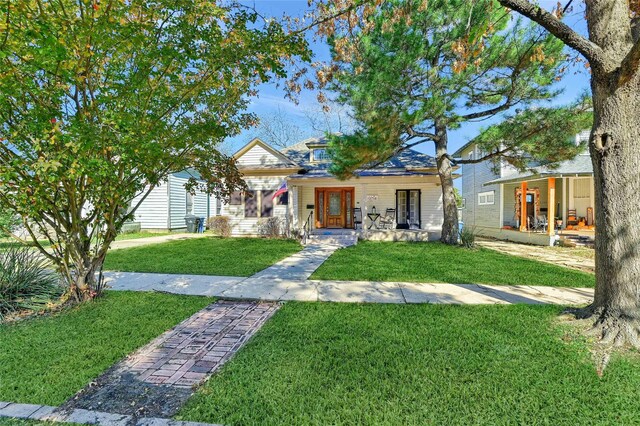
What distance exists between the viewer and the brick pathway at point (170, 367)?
8.20 feet

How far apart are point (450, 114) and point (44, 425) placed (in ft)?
36.4

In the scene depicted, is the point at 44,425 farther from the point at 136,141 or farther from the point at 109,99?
the point at 109,99

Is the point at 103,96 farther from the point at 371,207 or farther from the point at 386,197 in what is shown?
the point at 386,197

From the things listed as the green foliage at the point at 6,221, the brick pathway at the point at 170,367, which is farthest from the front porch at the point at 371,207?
the green foliage at the point at 6,221

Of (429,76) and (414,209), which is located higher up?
(429,76)

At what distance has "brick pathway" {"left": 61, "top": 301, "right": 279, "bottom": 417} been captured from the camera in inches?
98.3

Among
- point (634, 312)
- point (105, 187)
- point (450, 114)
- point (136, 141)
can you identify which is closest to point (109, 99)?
point (136, 141)

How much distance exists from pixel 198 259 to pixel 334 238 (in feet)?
20.3

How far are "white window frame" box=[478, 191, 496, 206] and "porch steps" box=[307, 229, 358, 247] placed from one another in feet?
30.9

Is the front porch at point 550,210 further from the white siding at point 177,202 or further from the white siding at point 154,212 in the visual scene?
the white siding at point 154,212

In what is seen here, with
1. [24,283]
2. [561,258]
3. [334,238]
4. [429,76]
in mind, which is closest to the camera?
[24,283]

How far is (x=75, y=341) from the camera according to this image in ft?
11.8

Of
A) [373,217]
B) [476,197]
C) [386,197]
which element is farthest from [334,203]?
[476,197]

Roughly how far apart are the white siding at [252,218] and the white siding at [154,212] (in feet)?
16.5
